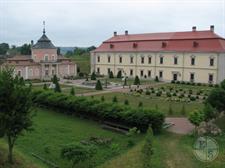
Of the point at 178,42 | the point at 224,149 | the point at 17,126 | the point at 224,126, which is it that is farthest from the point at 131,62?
the point at 17,126

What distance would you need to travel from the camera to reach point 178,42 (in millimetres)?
43719

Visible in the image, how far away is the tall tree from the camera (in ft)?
36.3

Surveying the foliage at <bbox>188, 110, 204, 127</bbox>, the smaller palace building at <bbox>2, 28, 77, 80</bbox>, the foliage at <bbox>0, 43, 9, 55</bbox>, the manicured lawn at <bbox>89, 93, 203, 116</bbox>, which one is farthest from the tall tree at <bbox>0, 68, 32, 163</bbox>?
the foliage at <bbox>0, 43, 9, 55</bbox>

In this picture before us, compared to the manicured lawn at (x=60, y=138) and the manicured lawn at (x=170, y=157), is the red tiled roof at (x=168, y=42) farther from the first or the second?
the manicured lawn at (x=170, y=157)

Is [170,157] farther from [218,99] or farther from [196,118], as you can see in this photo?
[218,99]

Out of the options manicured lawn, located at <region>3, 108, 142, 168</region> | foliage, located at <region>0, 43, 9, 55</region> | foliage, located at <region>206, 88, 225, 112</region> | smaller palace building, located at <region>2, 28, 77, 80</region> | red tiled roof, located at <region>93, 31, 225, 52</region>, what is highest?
foliage, located at <region>0, 43, 9, 55</region>

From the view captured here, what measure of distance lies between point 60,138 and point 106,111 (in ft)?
12.3

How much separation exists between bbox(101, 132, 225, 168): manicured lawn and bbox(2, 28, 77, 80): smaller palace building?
33.7 metres

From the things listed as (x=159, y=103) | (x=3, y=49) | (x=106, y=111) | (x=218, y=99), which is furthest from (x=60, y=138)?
(x=3, y=49)

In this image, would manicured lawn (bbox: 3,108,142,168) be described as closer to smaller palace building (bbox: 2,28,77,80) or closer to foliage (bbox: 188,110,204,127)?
foliage (bbox: 188,110,204,127)

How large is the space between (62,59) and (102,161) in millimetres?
39878

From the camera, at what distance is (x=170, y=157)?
13.1 meters

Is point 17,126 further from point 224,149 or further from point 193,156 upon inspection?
point 224,149

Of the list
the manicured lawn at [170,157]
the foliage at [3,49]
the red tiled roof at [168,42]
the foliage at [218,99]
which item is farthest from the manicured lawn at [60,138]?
the foliage at [3,49]
